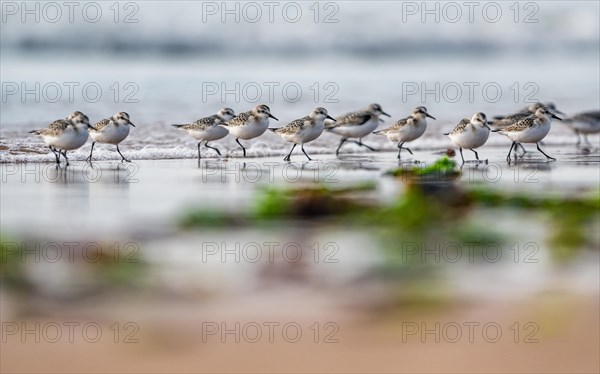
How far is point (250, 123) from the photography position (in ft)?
42.0

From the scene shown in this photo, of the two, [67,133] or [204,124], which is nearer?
[67,133]

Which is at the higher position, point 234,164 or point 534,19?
point 534,19

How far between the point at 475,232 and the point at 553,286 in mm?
1404

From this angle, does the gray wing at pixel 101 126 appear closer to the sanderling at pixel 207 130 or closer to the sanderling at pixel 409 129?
the sanderling at pixel 207 130

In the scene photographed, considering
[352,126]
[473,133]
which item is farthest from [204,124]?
[473,133]

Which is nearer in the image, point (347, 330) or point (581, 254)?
point (347, 330)

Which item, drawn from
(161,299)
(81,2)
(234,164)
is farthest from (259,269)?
(81,2)

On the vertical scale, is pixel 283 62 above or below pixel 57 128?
above

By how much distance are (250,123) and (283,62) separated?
497 inches

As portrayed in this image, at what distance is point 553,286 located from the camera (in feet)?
19.6

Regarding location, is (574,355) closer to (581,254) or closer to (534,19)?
(581,254)

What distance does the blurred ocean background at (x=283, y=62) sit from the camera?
16203 mm

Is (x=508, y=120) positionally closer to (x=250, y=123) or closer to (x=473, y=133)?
(x=473, y=133)

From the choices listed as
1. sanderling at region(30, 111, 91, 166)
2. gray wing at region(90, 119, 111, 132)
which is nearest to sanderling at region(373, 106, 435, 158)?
gray wing at region(90, 119, 111, 132)
